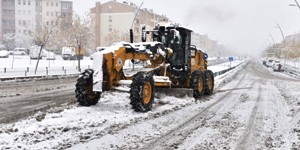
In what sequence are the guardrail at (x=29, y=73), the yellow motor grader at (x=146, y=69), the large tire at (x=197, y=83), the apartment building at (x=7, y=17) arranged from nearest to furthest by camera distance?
the yellow motor grader at (x=146, y=69)
the large tire at (x=197, y=83)
the guardrail at (x=29, y=73)
the apartment building at (x=7, y=17)

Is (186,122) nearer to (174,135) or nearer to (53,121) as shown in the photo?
(174,135)

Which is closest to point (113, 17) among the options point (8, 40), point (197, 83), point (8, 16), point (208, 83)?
point (8, 16)

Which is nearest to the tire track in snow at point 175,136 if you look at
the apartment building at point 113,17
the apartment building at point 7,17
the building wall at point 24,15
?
the apartment building at point 113,17

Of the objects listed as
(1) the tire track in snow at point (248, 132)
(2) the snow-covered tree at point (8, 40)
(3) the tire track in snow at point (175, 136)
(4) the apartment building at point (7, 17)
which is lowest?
(1) the tire track in snow at point (248, 132)

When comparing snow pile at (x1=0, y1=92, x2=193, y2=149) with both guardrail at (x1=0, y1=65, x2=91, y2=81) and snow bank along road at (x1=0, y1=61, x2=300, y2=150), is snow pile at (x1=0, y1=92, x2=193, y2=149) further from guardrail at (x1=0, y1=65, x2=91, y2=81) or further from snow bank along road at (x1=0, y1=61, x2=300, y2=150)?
guardrail at (x1=0, y1=65, x2=91, y2=81)

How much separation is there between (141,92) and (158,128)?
1.77 meters

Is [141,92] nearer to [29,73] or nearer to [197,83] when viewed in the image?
[197,83]

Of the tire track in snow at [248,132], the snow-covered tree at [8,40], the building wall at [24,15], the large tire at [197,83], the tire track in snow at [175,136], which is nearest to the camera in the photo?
the tire track in snow at [175,136]

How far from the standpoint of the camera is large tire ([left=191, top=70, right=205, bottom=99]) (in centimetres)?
1441

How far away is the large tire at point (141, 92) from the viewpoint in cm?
1034

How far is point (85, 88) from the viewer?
11008mm

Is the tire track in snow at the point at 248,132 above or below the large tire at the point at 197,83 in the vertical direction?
below

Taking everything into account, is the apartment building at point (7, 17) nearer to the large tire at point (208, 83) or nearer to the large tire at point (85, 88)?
the large tire at point (208, 83)

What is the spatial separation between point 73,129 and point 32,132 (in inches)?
36.8
